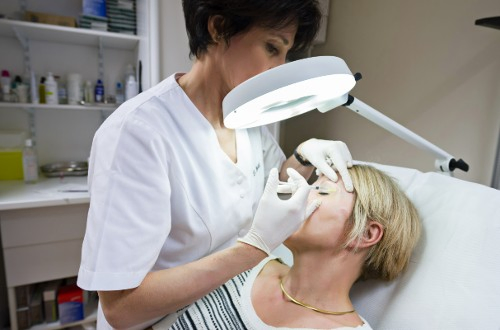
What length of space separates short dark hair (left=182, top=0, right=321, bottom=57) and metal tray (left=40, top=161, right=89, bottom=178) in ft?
4.75

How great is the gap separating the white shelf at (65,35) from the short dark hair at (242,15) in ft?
3.83

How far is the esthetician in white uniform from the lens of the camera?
673mm

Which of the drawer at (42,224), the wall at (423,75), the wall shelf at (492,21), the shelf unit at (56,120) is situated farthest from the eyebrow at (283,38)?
the drawer at (42,224)

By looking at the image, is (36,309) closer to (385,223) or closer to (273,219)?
(273,219)

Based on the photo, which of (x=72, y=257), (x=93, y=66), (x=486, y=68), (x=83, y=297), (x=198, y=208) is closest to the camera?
(x=198, y=208)

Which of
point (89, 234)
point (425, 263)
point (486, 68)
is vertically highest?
point (486, 68)

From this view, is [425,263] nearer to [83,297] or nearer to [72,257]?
[72,257]

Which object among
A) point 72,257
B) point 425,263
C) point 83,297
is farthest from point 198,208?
point 83,297

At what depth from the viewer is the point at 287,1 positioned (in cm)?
73

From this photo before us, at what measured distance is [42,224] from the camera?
1505mm

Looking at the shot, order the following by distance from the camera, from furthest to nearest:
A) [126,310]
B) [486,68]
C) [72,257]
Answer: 1. [72,257]
2. [486,68]
3. [126,310]

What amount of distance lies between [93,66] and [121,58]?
0.18 m

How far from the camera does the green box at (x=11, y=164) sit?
178 cm

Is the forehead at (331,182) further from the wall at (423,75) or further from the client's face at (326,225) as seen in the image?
the wall at (423,75)
